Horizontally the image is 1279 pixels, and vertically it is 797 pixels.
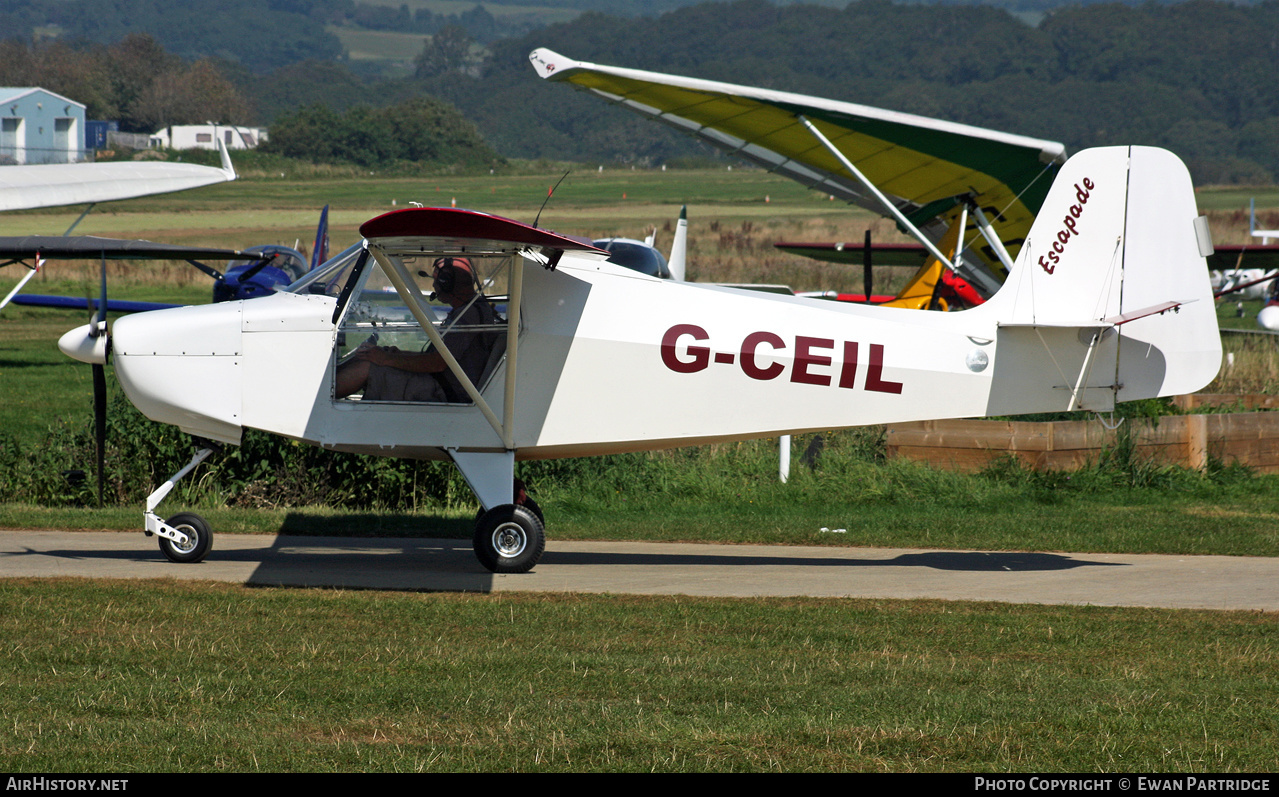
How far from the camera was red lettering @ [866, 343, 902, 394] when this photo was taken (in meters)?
8.60

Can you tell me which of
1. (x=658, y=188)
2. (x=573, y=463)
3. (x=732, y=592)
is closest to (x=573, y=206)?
(x=658, y=188)

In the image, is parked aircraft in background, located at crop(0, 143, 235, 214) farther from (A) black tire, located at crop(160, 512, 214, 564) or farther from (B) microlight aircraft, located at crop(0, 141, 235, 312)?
(A) black tire, located at crop(160, 512, 214, 564)

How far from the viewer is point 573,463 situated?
12781mm

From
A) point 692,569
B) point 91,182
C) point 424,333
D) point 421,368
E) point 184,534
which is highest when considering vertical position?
point 91,182

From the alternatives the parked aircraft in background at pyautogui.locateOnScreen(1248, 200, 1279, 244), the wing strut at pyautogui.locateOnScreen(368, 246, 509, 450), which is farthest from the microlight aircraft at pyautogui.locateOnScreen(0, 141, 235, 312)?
the parked aircraft in background at pyautogui.locateOnScreen(1248, 200, 1279, 244)

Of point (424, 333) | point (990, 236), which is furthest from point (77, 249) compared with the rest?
point (990, 236)

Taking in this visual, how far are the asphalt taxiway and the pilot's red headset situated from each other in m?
1.94

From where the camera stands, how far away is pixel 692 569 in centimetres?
896

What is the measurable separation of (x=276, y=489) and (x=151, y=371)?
396 cm

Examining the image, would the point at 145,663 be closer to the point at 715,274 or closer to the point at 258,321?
the point at 258,321

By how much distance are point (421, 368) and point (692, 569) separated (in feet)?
7.69

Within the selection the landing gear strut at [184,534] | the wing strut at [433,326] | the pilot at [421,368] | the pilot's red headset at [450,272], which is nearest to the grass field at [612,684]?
the landing gear strut at [184,534]

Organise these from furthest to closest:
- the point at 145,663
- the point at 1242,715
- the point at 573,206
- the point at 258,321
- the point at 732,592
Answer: the point at 573,206
the point at 258,321
the point at 732,592
the point at 145,663
the point at 1242,715

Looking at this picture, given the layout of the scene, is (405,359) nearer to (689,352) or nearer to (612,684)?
(689,352)
